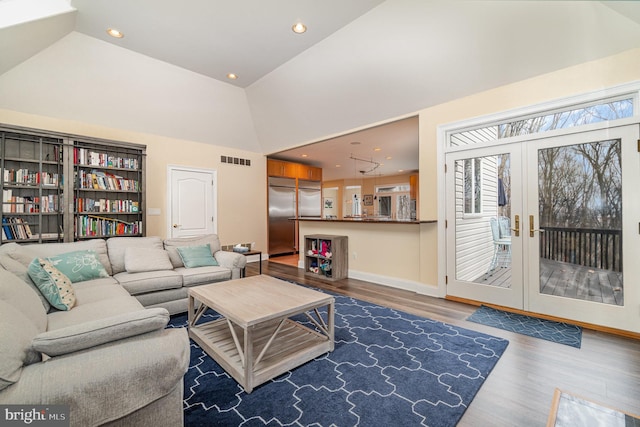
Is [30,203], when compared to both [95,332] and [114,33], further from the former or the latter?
[95,332]

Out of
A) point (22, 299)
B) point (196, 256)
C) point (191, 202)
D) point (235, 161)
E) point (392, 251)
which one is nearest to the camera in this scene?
point (22, 299)

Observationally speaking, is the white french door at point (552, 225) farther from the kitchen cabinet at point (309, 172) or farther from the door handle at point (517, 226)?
the kitchen cabinet at point (309, 172)

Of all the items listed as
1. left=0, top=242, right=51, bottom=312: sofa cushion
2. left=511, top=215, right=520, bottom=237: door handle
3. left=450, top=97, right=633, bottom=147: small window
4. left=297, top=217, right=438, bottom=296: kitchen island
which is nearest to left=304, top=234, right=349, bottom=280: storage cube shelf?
left=297, top=217, right=438, bottom=296: kitchen island

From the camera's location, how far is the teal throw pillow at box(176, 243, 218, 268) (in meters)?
3.56

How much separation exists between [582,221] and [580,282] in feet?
2.09

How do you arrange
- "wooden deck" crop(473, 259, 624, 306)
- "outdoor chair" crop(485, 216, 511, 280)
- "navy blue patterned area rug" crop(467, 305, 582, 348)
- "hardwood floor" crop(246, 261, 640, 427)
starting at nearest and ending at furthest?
1. "hardwood floor" crop(246, 261, 640, 427)
2. "navy blue patterned area rug" crop(467, 305, 582, 348)
3. "wooden deck" crop(473, 259, 624, 306)
4. "outdoor chair" crop(485, 216, 511, 280)

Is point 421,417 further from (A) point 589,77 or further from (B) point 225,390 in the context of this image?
(A) point 589,77

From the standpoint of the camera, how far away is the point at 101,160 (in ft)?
13.8

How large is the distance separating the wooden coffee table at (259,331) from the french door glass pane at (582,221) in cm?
258

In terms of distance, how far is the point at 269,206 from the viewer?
6934mm

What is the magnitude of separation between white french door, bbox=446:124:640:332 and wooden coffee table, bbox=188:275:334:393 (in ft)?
7.46

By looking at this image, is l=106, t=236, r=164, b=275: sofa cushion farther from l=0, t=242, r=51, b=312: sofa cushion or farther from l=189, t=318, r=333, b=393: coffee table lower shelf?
l=189, t=318, r=333, b=393: coffee table lower shelf

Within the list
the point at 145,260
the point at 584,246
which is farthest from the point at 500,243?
the point at 145,260

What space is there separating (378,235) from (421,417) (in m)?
3.13
